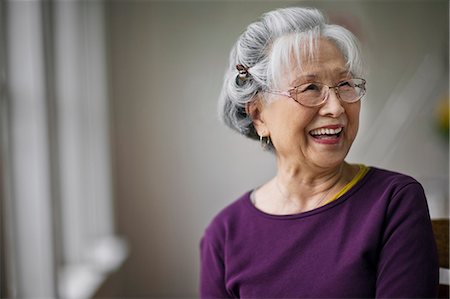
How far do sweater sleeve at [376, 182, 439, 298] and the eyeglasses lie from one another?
164 millimetres

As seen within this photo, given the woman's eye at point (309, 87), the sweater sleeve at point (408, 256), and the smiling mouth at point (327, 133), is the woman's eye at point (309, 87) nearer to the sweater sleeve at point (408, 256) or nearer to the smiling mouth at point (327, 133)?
the smiling mouth at point (327, 133)

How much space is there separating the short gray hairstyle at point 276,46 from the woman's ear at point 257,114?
1 centimetres

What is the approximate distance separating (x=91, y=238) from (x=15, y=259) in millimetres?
1262

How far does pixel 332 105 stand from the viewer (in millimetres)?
819

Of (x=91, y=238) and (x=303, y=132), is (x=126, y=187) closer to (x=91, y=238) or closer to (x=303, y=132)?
(x=91, y=238)

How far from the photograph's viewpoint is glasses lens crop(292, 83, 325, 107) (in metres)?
0.83

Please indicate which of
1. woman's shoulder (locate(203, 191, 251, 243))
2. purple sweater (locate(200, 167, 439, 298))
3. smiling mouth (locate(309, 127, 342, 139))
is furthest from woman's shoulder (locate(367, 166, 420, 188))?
woman's shoulder (locate(203, 191, 251, 243))

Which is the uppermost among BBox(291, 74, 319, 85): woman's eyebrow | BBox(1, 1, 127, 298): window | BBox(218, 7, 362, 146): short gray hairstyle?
BBox(218, 7, 362, 146): short gray hairstyle

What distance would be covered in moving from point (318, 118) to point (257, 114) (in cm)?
13

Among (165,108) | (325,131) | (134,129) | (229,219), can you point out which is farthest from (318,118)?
(134,129)

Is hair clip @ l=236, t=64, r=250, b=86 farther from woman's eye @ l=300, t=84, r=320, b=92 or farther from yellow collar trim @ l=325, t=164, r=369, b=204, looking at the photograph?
yellow collar trim @ l=325, t=164, r=369, b=204

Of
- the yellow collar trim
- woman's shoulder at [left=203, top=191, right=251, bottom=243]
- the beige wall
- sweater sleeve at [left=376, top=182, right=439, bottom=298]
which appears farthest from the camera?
the beige wall

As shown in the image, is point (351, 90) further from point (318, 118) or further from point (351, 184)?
point (351, 184)

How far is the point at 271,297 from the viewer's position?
3.03 feet
